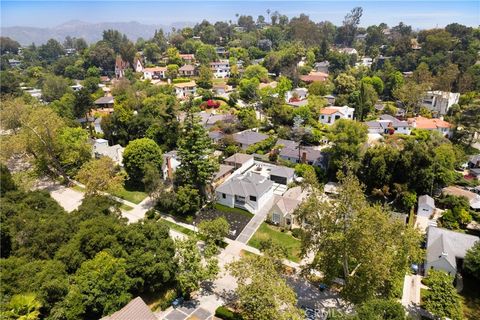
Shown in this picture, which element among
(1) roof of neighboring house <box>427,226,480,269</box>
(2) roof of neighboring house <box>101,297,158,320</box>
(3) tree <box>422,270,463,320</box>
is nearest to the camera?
(2) roof of neighboring house <box>101,297,158,320</box>

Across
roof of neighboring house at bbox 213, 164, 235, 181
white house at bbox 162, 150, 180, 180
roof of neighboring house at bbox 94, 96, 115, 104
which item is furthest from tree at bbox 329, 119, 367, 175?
roof of neighboring house at bbox 94, 96, 115, 104

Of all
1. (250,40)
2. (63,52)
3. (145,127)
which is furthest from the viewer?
(63,52)

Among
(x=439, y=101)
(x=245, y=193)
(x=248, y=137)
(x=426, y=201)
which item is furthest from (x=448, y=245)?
(x=439, y=101)

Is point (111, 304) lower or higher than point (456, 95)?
lower

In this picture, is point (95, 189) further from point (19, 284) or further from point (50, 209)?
point (19, 284)

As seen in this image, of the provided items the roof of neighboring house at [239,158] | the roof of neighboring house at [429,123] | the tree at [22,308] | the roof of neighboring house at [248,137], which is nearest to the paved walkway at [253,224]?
the roof of neighboring house at [239,158]

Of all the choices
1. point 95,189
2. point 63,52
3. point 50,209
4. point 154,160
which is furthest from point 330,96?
point 63,52

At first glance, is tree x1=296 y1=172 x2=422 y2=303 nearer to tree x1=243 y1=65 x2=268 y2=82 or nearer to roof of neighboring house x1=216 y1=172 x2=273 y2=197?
roof of neighboring house x1=216 y1=172 x2=273 y2=197

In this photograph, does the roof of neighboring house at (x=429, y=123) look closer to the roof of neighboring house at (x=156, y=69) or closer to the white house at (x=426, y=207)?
the white house at (x=426, y=207)
